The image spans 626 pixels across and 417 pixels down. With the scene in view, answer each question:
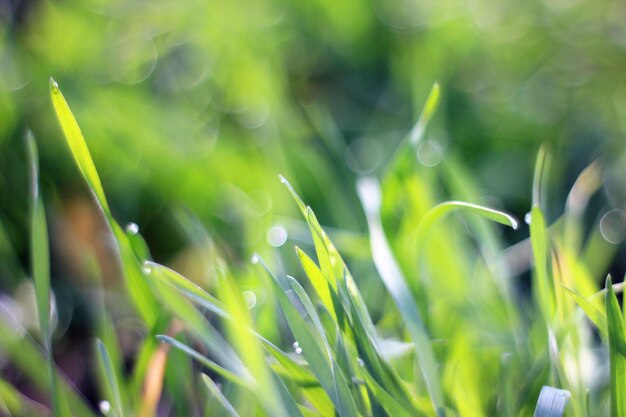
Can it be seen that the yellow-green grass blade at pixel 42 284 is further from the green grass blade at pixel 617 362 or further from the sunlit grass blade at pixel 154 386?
the green grass blade at pixel 617 362

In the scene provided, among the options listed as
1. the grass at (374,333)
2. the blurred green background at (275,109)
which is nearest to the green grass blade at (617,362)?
the grass at (374,333)

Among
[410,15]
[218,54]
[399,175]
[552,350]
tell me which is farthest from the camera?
[410,15]

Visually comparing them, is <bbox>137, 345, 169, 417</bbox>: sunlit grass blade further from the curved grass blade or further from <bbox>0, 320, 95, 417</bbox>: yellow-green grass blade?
the curved grass blade

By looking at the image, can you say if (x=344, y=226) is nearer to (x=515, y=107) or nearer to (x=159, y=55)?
(x=515, y=107)

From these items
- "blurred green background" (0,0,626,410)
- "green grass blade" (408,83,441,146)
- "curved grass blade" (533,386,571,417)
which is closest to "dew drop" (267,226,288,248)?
"blurred green background" (0,0,626,410)

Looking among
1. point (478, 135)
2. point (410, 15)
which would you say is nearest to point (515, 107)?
point (478, 135)

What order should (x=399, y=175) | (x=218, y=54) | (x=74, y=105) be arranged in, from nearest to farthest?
(x=399, y=175) < (x=74, y=105) < (x=218, y=54)
